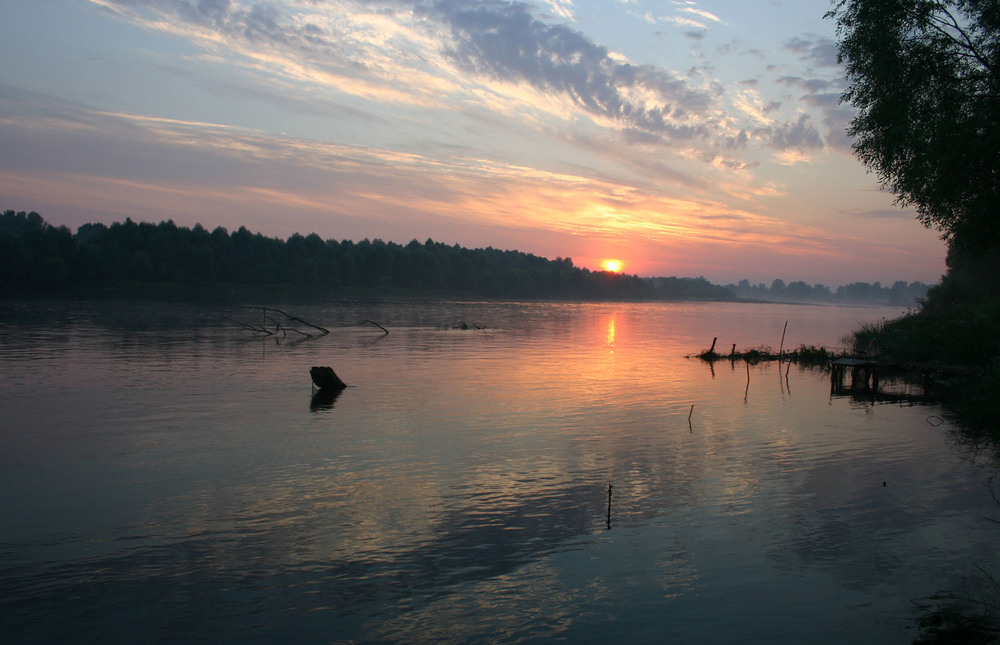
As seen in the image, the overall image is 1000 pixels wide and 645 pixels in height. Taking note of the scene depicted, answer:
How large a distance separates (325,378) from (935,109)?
1062 inches

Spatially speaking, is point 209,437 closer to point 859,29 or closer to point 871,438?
point 871,438

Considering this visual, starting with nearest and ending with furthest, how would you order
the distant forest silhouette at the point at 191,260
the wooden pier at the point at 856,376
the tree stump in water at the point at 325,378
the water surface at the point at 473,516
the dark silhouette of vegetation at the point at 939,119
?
1. the water surface at the point at 473,516
2. the dark silhouette of vegetation at the point at 939,119
3. the tree stump in water at the point at 325,378
4. the wooden pier at the point at 856,376
5. the distant forest silhouette at the point at 191,260

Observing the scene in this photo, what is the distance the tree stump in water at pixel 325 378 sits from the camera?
3058 cm

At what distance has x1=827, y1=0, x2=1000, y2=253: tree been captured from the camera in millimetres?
23547

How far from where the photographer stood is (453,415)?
25422mm

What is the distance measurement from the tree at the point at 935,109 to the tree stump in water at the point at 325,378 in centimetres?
2497

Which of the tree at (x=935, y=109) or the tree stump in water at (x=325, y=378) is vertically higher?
the tree at (x=935, y=109)

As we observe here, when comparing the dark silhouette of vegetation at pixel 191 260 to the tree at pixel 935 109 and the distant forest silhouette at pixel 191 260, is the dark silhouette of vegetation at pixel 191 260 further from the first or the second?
the tree at pixel 935 109

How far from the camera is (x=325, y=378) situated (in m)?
30.7

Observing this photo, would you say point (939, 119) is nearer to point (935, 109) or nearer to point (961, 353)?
Answer: point (935, 109)

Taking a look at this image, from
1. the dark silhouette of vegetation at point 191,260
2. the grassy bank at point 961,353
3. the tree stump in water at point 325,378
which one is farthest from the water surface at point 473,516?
the dark silhouette of vegetation at point 191,260

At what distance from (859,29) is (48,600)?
103 feet

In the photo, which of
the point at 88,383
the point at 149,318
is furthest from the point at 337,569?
the point at 149,318

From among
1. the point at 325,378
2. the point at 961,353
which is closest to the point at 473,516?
the point at 325,378
